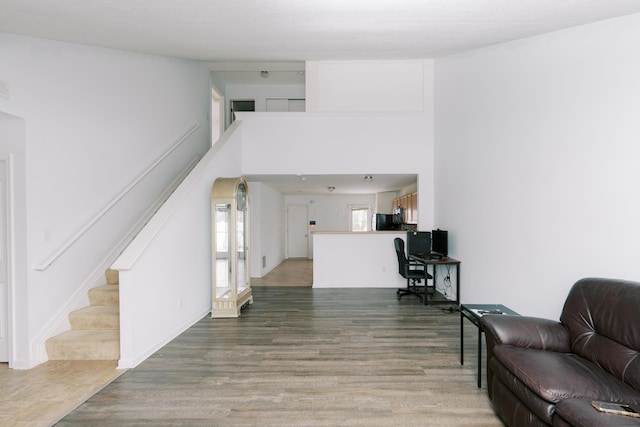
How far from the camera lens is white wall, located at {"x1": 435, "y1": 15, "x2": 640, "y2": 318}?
9.57 ft

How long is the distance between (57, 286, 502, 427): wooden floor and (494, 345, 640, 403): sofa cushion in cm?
52

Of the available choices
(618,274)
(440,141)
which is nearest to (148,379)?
(618,274)

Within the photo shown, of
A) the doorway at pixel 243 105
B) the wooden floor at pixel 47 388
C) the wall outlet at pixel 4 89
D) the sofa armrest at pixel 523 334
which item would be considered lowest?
→ the wooden floor at pixel 47 388

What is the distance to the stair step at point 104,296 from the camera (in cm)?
380

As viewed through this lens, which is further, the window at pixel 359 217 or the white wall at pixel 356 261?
the window at pixel 359 217

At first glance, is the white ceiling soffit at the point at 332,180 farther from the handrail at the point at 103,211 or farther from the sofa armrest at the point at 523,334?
the sofa armrest at the point at 523,334

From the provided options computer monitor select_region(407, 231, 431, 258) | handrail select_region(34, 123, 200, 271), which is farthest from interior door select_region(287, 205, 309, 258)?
computer monitor select_region(407, 231, 431, 258)

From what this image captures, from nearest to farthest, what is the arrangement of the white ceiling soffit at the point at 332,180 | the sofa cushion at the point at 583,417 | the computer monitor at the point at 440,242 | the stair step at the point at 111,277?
1. the sofa cushion at the point at 583,417
2. the stair step at the point at 111,277
3. the computer monitor at the point at 440,242
4. the white ceiling soffit at the point at 332,180

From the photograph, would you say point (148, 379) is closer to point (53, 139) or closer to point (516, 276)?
point (53, 139)

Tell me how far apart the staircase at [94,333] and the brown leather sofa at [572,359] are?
356 centimetres

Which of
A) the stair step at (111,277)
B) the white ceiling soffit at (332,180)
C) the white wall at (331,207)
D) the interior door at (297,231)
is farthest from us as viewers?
the white wall at (331,207)

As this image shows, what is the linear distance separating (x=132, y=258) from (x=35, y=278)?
1048mm

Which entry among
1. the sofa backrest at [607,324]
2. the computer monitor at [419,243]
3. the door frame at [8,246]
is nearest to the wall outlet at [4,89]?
the door frame at [8,246]

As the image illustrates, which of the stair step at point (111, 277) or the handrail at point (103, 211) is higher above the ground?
the handrail at point (103, 211)
